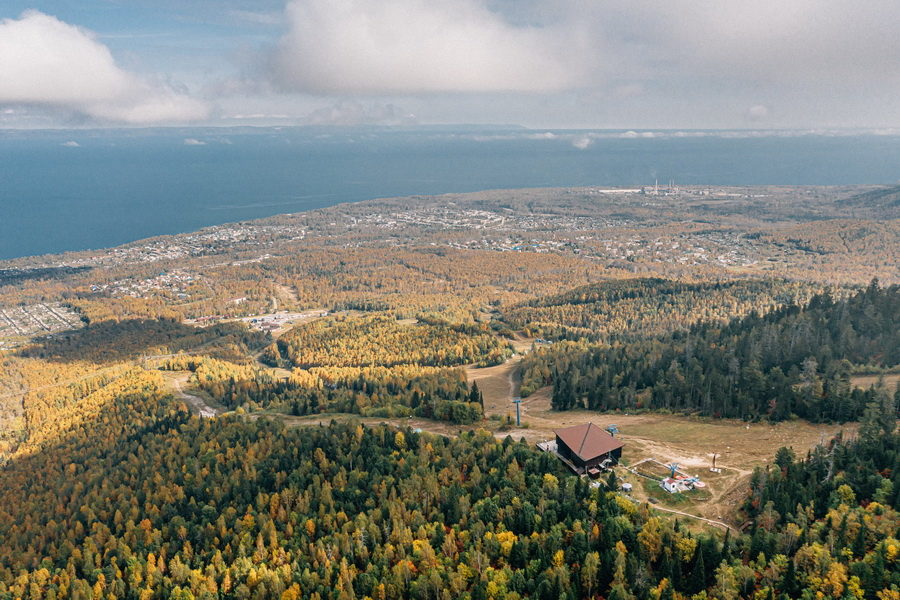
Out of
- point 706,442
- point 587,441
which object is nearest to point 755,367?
point 706,442

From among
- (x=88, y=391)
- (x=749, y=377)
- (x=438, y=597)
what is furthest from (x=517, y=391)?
(x=88, y=391)

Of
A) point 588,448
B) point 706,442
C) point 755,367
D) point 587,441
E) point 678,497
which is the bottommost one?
point 706,442

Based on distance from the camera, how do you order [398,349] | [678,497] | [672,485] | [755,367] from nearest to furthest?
1. [678,497]
2. [672,485]
3. [755,367]
4. [398,349]

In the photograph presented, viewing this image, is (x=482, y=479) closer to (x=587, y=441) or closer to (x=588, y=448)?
(x=588, y=448)

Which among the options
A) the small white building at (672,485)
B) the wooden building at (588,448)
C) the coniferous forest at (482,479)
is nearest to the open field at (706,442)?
the coniferous forest at (482,479)

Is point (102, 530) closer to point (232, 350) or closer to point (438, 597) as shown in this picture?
point (438, 597)

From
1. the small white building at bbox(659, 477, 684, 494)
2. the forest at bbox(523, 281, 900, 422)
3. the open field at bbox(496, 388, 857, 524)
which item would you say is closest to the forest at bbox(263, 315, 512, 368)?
the forest at bbox(523, 281, 900, 422)

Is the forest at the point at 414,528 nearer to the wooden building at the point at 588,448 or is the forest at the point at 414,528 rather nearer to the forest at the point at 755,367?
the wooden building at the point at 588,448

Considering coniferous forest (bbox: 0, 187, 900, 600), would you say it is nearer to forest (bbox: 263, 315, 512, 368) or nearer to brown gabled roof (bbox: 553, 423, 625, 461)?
brown gabled roof (bbox: 553, 423, 625, 461)
